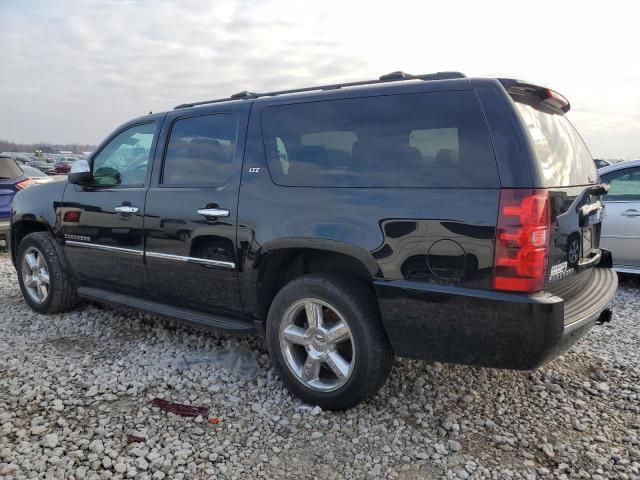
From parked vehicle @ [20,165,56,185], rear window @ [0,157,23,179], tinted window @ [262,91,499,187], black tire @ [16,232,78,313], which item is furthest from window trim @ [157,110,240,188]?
parked vehicle @ [20,165,56,185]

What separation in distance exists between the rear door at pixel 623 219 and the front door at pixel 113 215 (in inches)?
195

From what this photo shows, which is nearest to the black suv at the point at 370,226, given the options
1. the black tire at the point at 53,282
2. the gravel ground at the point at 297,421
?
the gravel ground at the point at 297,421

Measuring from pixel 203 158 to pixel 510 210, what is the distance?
2169 mm

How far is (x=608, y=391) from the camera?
340cm

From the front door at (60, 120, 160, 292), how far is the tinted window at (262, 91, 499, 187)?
1.30 meters

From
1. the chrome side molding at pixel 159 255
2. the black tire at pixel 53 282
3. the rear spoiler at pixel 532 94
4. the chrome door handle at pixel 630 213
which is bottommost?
the black tire at pixel 53 282

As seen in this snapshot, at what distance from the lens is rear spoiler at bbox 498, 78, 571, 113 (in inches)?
105

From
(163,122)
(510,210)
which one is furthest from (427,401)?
(163,122)

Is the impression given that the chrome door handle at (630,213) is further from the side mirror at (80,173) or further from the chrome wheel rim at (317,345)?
the side mirror at (80,173)

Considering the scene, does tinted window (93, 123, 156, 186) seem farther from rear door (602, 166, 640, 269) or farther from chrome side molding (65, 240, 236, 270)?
rear door (602, 166, 640, 269)

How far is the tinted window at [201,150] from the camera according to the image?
11.7 feet

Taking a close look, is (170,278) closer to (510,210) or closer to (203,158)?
(203,158)

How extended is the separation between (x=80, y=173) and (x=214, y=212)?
1.64 meters

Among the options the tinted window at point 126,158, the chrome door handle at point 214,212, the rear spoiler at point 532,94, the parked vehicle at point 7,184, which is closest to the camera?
the rear spoiler at point 532,94
